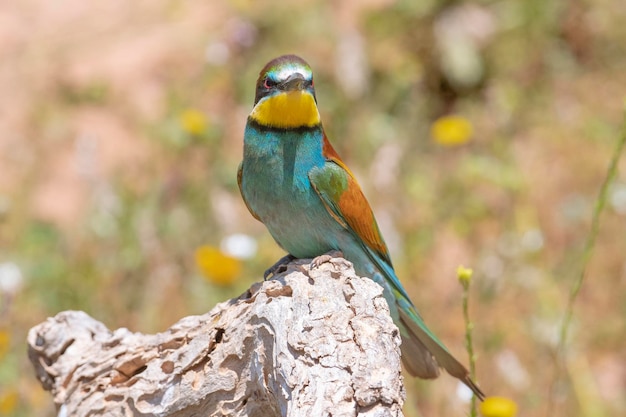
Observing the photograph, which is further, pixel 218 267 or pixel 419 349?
pixel 218 267

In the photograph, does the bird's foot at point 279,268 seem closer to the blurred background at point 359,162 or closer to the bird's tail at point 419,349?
the bird's tail at point 419,349

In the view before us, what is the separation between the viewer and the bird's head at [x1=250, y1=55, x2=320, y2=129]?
7.95 feet

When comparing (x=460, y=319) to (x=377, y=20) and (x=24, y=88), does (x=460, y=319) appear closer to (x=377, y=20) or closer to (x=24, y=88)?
(x=377, y=20)

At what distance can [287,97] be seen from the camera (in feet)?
7.95

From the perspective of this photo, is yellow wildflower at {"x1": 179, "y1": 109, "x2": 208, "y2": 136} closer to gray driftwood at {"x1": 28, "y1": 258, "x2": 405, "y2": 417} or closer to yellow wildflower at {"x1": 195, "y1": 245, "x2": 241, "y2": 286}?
yellow wildflower at {"x1": 195, "y1": 245, "x2": 241, "y2": 286}

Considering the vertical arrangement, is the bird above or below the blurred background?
below

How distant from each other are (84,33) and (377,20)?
197cm

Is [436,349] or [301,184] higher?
[301,184]

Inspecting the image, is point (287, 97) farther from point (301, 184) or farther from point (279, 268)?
point (279, 268)

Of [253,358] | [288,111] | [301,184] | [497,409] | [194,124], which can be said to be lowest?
[253,358]

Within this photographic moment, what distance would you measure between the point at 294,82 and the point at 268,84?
0.09 metres

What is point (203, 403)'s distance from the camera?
204cm

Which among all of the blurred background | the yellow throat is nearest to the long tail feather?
the blurred background

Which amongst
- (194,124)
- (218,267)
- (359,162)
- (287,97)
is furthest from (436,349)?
(359,162)
